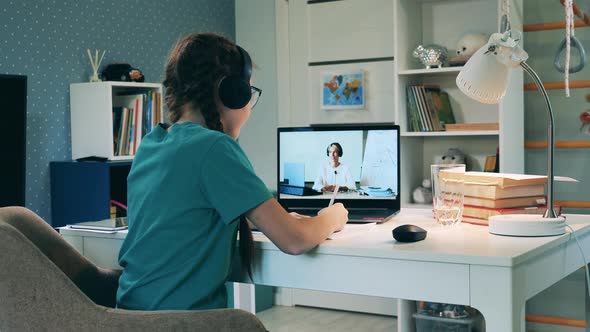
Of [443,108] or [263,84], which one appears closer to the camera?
[443,108]

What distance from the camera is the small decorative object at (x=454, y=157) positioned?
12.0ft

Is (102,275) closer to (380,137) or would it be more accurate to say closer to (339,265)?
(339,265)

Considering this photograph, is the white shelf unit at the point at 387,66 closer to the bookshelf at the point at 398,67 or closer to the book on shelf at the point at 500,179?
the bookshelf at the point at 398,67

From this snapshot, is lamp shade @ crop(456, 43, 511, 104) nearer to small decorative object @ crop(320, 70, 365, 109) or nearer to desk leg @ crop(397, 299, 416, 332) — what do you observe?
desk leg @ crop(397, 299, 416, 332)

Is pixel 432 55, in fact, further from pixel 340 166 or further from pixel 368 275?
pixel 368 275

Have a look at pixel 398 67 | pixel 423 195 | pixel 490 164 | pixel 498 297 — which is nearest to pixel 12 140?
pixel 398 67

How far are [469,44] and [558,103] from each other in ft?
1.63

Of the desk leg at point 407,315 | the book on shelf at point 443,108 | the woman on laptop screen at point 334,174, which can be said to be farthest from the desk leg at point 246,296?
the book on shelf at point 443,108

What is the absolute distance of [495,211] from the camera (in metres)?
1.98

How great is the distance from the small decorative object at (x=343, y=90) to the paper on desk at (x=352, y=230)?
2.01m

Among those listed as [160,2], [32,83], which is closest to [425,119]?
[160,2]

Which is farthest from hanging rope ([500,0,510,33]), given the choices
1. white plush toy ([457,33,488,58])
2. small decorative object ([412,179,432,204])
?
small decorative object ([412,179,432,204])

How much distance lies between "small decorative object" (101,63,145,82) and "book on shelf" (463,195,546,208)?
6.37 ft

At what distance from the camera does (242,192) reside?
1.58 metres
